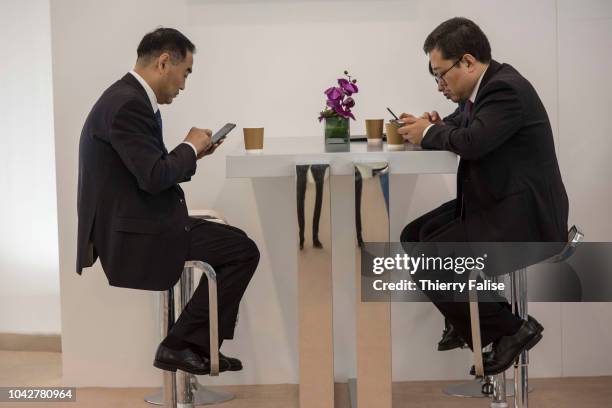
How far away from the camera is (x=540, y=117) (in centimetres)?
269

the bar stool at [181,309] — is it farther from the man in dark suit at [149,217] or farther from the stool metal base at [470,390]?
the stool metal base at [470,390]

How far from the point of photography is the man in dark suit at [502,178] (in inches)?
104

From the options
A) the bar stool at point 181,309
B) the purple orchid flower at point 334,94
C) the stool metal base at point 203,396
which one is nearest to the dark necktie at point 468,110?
the purple orchid flower at point 334,94

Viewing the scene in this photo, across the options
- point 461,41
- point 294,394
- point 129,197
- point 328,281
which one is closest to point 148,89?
point 129,197

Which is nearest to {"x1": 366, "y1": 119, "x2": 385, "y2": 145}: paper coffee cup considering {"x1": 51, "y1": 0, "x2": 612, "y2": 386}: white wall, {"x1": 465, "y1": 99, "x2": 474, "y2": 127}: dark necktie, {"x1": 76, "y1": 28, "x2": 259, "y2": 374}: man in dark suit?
{"x1": 465, "y1": 99, "x2": 474, "y2": 127}: dark necktie

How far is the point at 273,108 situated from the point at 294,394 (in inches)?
44.8

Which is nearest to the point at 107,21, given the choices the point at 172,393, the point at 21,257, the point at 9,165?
the point at 9,165

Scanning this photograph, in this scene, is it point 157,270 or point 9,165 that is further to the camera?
point 9,165

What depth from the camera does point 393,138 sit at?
280cm

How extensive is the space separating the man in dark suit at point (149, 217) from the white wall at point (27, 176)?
1.17m

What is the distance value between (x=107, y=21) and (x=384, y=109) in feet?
3.79

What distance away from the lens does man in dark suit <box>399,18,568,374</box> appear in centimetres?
263

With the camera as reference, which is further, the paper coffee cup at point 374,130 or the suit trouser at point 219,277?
the paper coffee cup at point 374,130

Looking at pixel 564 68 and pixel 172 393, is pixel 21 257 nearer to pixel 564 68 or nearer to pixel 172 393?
pixel 172 393
